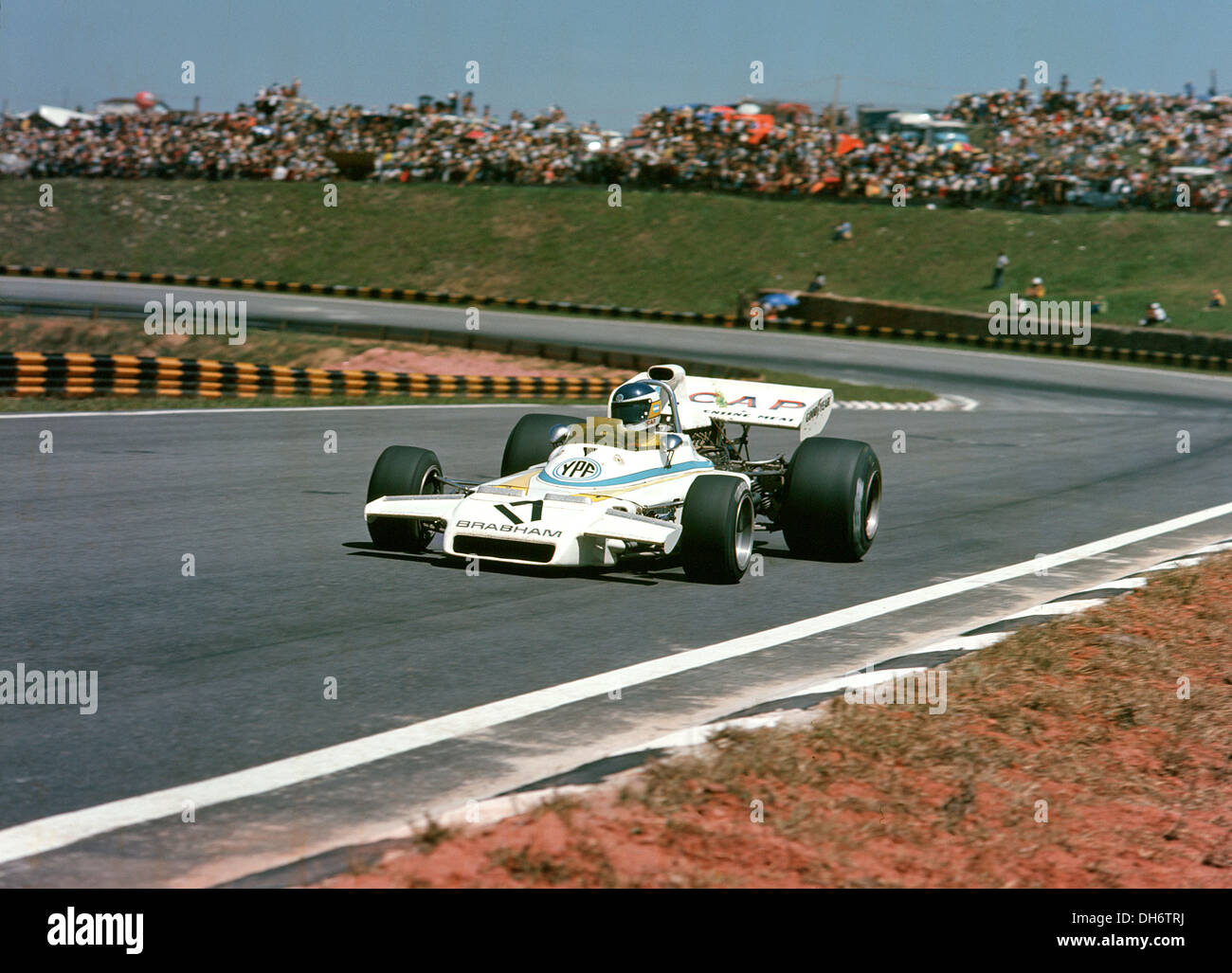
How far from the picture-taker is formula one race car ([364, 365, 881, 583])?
8.34m

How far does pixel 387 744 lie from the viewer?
5160mm

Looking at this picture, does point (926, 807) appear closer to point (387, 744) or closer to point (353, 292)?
point (387, 744)

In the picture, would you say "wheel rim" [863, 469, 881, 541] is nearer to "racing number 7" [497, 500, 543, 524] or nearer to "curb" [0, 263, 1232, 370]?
"racing number 7" [497, 500, 543, 524]

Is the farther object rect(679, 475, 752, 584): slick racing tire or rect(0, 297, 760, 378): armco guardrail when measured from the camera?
rect(0, 297, 760, 378): armco guardrail

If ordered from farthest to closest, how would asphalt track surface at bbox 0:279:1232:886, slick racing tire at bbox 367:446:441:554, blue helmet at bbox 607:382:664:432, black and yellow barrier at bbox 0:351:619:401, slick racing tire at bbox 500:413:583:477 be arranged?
black and yellow barrier at bbox 0:351:619:401 → slick racing tire at bbox 500:413:583:477 → blue helmet at bbox 607:382:664:432 → slick racing tire at bbox 367:446:441:554 → asphalt track surface at bbox 0:279:1232:886

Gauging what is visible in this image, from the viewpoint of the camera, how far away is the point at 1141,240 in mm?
48656

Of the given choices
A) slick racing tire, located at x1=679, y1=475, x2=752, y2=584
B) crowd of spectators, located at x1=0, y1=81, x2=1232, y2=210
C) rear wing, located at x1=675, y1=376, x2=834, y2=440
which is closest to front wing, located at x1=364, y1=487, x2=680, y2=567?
slick racing tire, located at x1=679, y1=475, x2=752, y2=584

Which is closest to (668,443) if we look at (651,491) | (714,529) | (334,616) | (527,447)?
(651,491)

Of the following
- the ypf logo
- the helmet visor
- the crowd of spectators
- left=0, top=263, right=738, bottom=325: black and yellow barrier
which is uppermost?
the crowd of spectators

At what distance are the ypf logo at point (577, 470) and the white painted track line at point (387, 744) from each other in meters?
1.64

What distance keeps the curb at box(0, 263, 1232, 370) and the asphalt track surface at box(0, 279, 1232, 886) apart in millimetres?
21154

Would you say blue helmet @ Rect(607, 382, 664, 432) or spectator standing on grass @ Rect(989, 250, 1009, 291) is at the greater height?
spectator standing on grass @ Rect(989, 250, 1009, 291)
